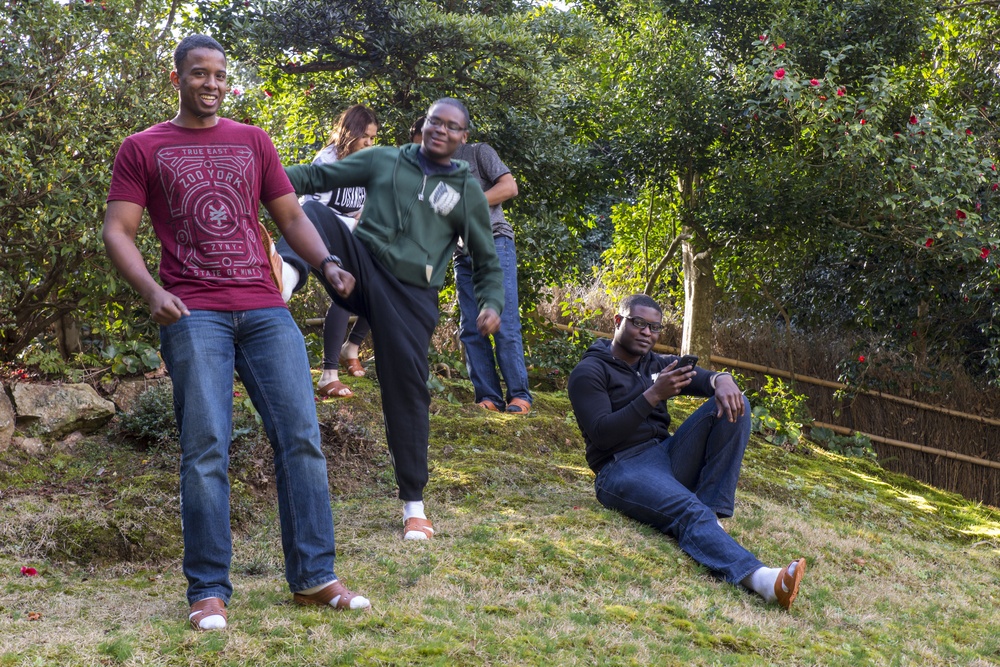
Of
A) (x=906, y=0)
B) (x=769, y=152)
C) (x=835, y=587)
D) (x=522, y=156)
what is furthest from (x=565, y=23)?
(x=835, y=587)

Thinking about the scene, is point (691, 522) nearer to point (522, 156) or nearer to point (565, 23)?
point (522, 156)

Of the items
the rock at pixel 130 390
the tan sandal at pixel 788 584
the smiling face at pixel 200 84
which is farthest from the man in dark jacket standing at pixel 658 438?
the rock at pixel 130 390

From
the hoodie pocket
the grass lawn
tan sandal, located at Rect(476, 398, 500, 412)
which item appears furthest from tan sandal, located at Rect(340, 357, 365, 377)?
the hoodie pocket

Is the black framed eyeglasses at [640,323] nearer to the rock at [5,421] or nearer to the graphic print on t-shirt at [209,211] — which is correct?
the graphic print on t-shirt at [209,211]

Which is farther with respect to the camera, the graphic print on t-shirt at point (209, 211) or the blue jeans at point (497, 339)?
the blue jeans at point (497, 339)

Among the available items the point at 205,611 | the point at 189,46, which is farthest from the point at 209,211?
the point at 205,611

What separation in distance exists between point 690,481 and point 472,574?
148cm

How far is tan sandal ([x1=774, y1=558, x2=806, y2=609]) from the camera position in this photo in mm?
4477

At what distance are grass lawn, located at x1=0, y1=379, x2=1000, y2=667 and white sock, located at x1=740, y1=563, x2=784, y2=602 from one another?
0.05 m

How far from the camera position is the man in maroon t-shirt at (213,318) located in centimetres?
350

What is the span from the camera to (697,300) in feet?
37.8

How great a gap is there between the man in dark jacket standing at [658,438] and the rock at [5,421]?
126 inches

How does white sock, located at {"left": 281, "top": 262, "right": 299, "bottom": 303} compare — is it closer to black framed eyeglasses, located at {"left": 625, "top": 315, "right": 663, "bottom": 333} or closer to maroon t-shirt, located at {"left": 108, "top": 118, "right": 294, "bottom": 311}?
maroon t-shirt, located at {"left": 108, "top": 118, "right": 294, "bottom": 311}

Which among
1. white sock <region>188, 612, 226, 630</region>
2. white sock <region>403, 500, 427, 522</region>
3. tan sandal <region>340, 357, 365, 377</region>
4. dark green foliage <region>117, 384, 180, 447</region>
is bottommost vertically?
white sock <region>403, 500, 427, 522</region>
